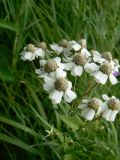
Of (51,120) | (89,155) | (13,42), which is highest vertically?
(13,42)

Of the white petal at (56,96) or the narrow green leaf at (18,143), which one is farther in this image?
the narrow green leaf at (18,143)

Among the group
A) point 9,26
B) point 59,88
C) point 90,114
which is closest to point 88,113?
point 90,114

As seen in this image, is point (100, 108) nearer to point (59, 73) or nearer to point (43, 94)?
point (59, 73)

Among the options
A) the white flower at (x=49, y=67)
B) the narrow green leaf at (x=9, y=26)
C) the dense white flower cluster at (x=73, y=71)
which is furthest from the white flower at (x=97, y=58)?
the narrow green leaf at (x=9, y=26)

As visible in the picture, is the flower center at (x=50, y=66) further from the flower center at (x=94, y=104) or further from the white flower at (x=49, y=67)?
the flower center at (x=94, y=104)

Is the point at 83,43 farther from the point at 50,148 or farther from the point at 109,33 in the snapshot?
the point at 109,33

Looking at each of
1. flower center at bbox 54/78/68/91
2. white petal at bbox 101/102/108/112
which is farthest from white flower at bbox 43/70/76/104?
white petal at bbox 101/102/108/112

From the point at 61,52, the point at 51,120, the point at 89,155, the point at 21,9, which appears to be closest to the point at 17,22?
the point at 21,9
